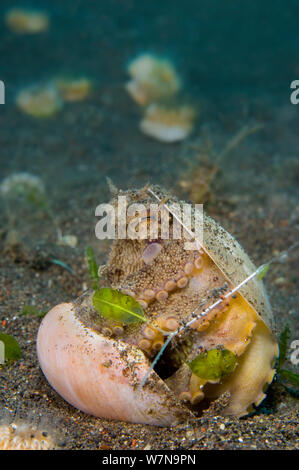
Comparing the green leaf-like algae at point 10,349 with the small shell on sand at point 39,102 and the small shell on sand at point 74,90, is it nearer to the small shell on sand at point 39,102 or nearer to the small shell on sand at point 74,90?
the small shell on sand at point 39,102

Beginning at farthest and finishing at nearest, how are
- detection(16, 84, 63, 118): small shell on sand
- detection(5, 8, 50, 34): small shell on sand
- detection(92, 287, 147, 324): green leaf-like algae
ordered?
detection(5, 8, 50, 34): small shell on sand, detection(16, 84, 63, 118): small shell on sand, detection(92, 287, 147, 324): green leaf-like algae

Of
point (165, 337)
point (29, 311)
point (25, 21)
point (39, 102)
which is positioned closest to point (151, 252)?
point (165, 337)

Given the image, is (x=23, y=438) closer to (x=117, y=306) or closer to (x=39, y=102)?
(x=117, y=306)

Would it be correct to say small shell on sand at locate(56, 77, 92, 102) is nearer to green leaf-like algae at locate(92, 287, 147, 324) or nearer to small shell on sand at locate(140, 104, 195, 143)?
small shell on sand at locate(140, 104, 195, 143)

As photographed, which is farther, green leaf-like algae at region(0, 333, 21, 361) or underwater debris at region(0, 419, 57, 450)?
green leaf-like algae at region(0, 333, 21, 361)

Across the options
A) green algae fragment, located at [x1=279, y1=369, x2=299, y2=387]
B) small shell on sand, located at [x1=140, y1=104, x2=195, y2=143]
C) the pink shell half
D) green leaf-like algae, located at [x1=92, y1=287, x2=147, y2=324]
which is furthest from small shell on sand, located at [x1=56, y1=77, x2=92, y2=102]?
green algae fragment, located at [x1=279, y1=369, x2=299, y2=387]
